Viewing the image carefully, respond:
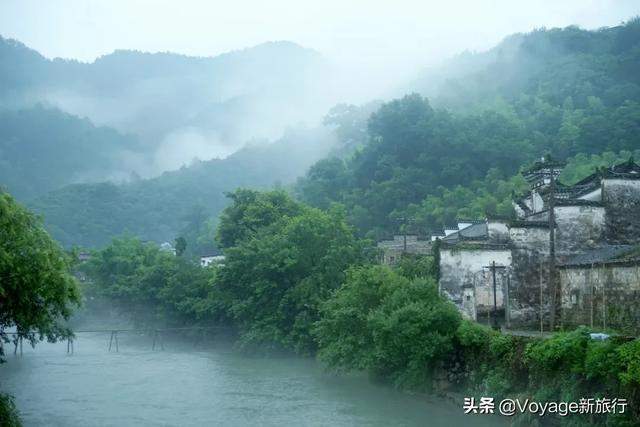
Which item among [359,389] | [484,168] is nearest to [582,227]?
[359,389]

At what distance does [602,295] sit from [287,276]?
1031 inches

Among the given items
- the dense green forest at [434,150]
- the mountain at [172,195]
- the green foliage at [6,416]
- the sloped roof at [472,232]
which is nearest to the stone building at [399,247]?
the dense green forest at [434,150]

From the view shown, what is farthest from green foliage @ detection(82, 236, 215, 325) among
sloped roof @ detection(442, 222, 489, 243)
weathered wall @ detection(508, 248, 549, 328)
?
weathered wall @ detection(508, 248, 549, 328)

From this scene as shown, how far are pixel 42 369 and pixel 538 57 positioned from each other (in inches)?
4082

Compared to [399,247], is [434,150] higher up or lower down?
higher up

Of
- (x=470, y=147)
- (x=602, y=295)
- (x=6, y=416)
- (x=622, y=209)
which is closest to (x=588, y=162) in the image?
(x=470, y=147)

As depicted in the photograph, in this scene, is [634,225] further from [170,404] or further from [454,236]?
[170,404]

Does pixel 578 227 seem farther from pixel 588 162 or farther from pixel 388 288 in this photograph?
pixel 588 162

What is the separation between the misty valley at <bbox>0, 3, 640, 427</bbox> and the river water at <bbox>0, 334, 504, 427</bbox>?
0.18 metres

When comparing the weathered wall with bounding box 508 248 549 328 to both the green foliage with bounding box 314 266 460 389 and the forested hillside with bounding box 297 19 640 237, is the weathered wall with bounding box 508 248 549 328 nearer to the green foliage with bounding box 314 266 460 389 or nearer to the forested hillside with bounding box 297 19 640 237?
the green foliage with bounding box 314 266 460 389

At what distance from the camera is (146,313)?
64938 mm

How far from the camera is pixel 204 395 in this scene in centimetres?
3166

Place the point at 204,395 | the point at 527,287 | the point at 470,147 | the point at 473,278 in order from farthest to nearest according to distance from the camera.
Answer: the point at 470,147
the point at 473,278
the point at 204,395
the point at 527,287

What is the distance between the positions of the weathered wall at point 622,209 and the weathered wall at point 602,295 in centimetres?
428
